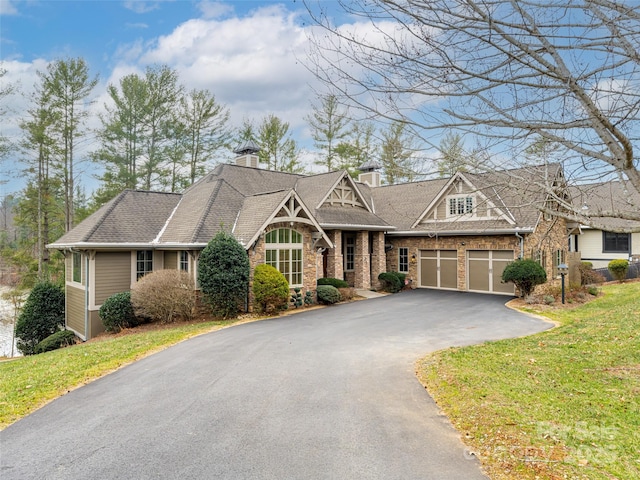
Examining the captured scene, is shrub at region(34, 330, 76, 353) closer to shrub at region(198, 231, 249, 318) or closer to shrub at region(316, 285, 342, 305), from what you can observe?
shrub at region(198, 231, 249, 318)

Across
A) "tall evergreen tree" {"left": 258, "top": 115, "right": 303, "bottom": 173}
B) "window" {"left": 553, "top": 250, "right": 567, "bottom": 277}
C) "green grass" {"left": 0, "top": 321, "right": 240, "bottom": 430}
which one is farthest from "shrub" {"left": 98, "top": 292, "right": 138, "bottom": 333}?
"tall evergreen tree" {"left": 258, "top": 115, "right": 303, "bottom": 173}

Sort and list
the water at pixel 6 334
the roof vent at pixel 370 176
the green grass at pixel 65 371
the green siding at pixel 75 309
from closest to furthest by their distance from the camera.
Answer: the green grass at pixel 65 371 < the green siding at pixel 75 309 < the water at pixel 6 334 < the roof vent at pixel 370 176

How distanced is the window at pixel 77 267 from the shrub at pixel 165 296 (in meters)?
3.34

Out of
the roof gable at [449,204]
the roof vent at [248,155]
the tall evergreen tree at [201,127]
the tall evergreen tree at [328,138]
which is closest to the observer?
the roof gable at [449,204]

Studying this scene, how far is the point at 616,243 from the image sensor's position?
26.7 m

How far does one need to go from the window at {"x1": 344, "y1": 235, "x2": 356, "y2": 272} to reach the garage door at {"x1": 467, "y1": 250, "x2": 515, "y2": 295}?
18.5ft

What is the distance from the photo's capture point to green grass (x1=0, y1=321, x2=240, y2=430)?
6.23 m

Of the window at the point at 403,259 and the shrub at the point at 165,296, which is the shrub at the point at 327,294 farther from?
the window at the point at 403,259

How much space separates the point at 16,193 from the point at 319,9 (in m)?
26.6

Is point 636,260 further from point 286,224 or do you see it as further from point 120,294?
point 120,294

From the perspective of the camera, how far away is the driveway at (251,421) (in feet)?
13.6

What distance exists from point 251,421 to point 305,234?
36.4 feet

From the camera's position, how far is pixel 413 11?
443 centimetres

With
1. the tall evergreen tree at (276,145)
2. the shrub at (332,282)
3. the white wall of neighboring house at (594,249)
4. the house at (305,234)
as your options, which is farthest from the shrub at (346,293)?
the white wall of neighboring house at (594,249)
